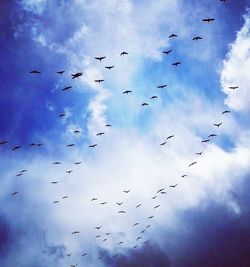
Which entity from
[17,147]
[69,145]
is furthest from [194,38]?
[17,147]

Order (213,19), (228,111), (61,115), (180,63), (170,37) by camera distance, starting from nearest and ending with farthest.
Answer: (213,19), (170,37), (180,63), (61,115), (228,111)

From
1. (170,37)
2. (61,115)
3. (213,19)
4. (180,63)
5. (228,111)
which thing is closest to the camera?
(213,19)

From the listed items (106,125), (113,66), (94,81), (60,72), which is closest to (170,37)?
(113,66)

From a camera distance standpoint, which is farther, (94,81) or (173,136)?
(173,136)

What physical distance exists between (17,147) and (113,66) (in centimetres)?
2013

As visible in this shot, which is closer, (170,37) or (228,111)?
(170,37)

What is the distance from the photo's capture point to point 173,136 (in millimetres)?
55156

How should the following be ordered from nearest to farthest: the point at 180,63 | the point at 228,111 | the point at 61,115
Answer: the point at 180,63, the point at 61,115, the point at 228,111

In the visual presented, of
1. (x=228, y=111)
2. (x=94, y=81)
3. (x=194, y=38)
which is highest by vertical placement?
(x=94, y=81)

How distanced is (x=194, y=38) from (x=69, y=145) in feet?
84.3

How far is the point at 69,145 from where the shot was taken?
179ft

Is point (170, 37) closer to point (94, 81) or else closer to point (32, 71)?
point (94, 81)

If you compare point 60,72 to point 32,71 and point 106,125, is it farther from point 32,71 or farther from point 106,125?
point 106,125

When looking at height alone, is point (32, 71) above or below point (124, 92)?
above
